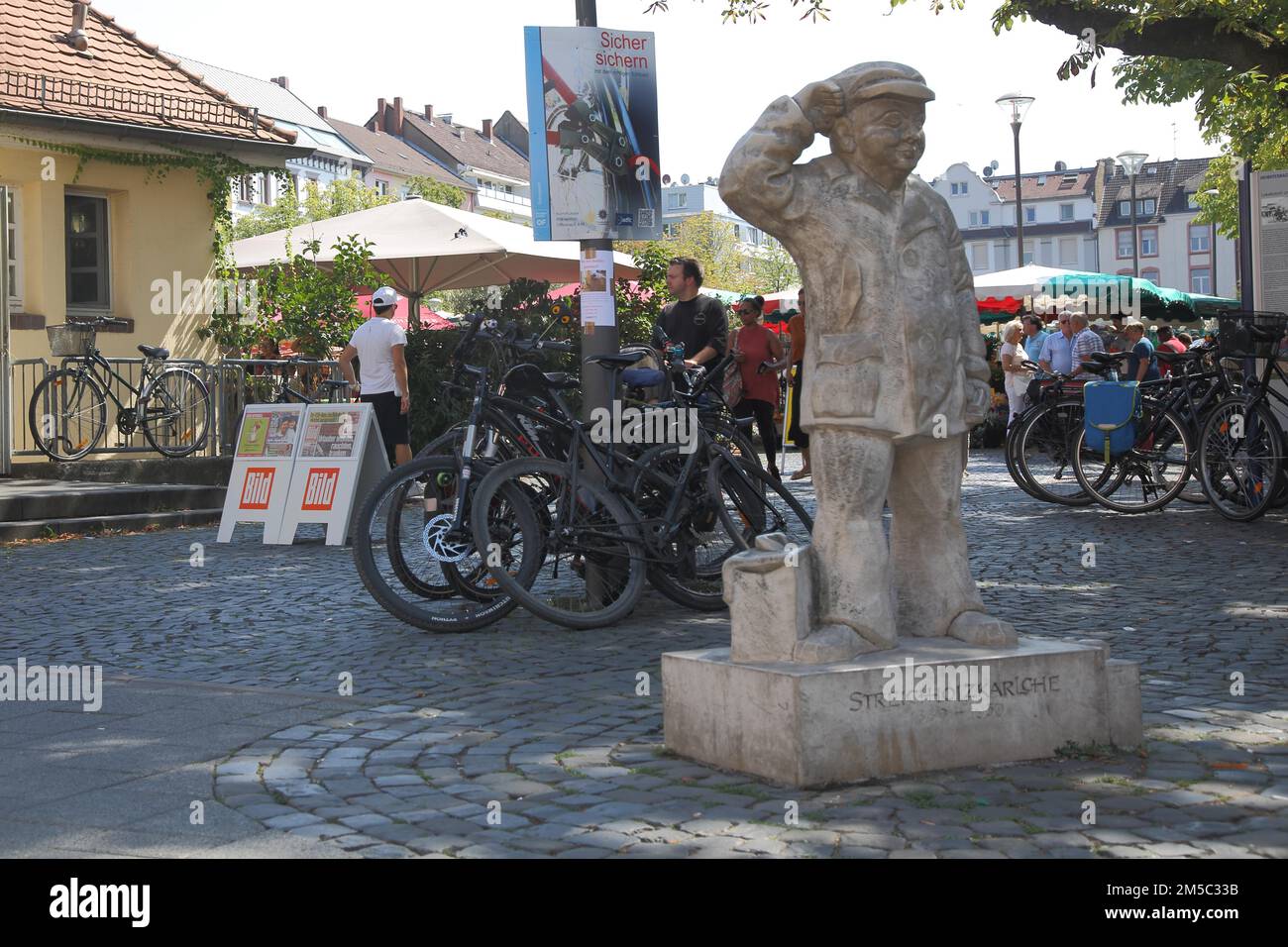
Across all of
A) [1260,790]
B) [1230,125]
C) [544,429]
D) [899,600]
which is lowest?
[1260,790]

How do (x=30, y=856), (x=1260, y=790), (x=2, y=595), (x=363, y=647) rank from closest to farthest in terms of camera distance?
(x=30, y=856) < (x=1260, y=790) < (x=363, y=647) < (x=2, y=595)

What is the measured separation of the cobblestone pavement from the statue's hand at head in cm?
208

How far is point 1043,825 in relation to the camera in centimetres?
414

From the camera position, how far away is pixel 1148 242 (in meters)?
122

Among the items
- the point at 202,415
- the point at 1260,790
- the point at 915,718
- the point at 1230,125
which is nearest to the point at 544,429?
the point at 915,718

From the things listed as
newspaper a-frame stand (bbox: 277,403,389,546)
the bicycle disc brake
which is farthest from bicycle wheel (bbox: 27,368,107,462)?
the bicycle disc brake

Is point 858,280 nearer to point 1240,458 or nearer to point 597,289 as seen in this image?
point 597,289

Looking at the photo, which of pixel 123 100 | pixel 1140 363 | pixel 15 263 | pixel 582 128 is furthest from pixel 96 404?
pixel 1140 363

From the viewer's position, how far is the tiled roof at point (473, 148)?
115 m

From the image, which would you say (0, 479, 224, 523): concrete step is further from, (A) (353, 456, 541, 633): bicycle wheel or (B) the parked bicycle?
(A) (353, 456, 541, 633): bicycle wheel

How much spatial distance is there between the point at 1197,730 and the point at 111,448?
1261 cm

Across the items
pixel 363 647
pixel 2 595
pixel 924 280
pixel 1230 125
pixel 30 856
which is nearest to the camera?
pixel 30 856

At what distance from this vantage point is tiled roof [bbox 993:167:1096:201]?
134125 mm

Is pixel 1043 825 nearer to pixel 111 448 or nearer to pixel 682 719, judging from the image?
pixel 682 719
